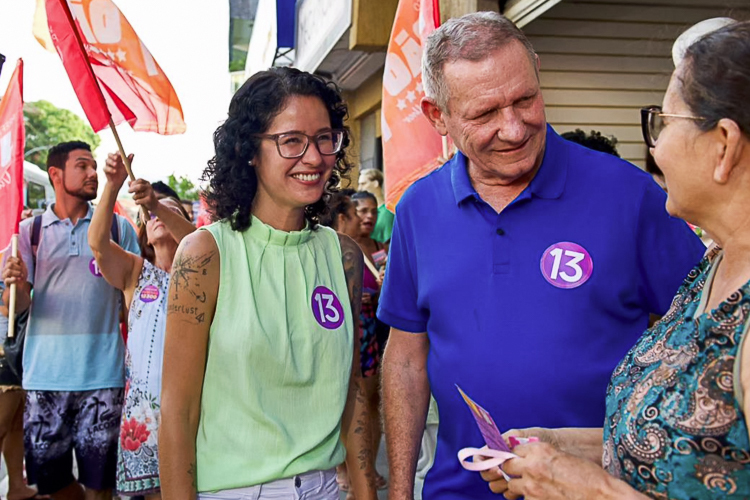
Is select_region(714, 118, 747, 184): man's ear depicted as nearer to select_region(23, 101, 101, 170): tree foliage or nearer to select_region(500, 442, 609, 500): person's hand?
select_region(500, 442, 609, 500): person's hand

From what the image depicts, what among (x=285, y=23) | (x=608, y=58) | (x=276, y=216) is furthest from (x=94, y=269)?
(x=285, y=23)

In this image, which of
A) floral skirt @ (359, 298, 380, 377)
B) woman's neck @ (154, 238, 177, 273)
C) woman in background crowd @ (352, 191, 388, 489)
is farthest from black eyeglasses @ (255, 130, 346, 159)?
floral skirt @ (359, 298, 380, 377)

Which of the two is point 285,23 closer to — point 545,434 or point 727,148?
point 545,434

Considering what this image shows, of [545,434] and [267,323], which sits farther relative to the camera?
[267,323]

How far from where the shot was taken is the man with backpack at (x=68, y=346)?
5.00 metres

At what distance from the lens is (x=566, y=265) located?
2236 millimetres

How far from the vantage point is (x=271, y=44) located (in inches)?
706

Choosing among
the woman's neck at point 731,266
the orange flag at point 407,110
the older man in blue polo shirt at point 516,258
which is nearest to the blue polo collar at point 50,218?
the orange flag at point 407,110

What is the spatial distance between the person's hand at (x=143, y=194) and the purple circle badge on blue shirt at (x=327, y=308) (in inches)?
83.0

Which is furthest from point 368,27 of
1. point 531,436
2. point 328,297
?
point 531,436

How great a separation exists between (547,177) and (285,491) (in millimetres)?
1264

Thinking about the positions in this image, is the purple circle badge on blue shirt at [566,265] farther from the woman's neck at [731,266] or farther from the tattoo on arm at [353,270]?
the tattoo on arm at [353,270]

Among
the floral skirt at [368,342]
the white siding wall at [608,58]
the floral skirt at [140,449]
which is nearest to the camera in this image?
the floral skirt at [140,449]

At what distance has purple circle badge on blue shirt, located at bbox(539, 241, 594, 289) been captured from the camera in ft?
7.26
